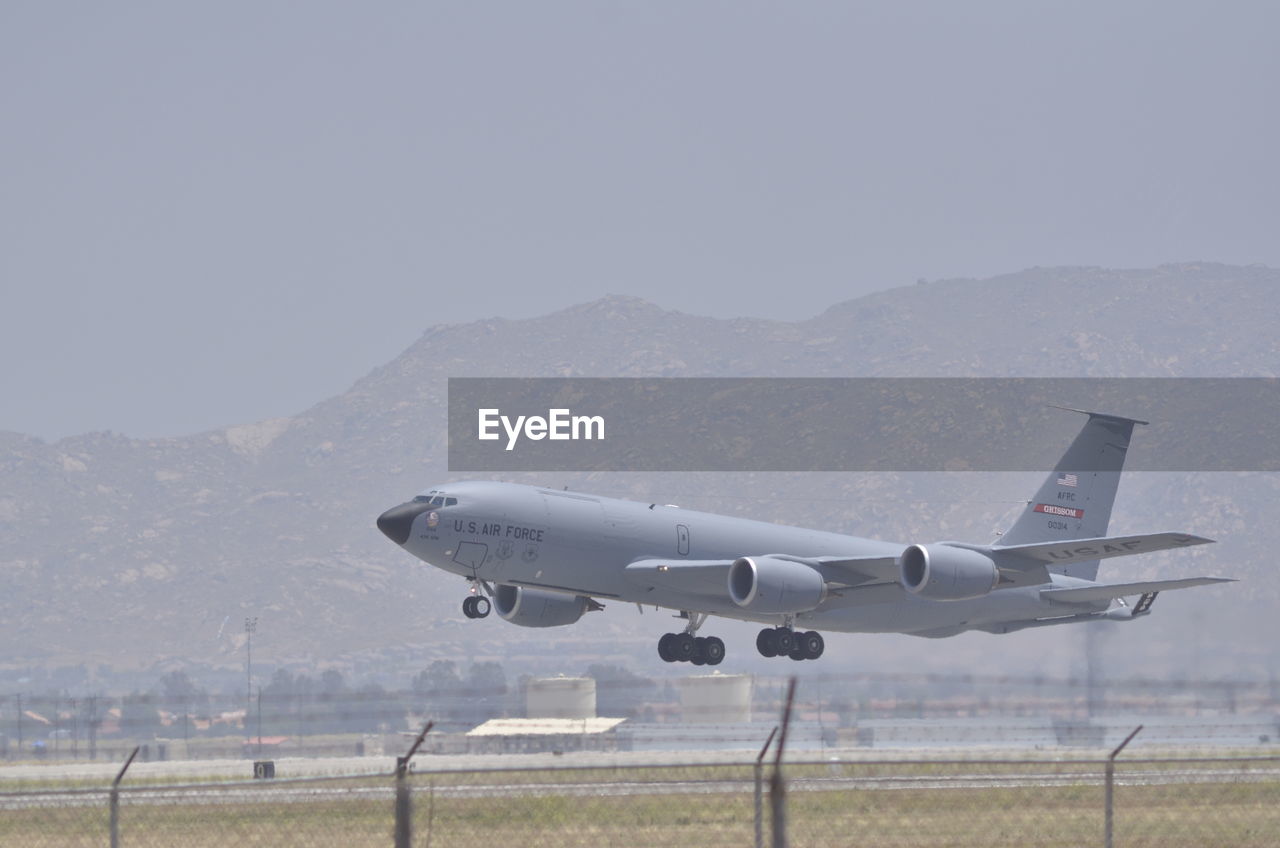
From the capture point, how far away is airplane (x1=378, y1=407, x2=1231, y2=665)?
164 ft

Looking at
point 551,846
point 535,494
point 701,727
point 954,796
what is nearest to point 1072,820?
point 954,796

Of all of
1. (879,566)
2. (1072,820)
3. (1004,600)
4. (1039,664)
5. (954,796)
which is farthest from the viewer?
(1039,664)

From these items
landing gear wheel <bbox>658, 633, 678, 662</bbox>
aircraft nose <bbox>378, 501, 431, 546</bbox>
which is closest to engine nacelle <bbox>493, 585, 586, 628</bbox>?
landing gear wheel <bbox>658, 633, 678, 662</bbox>

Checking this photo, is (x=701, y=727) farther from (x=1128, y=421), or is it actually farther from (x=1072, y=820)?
(x=1072, y=820)

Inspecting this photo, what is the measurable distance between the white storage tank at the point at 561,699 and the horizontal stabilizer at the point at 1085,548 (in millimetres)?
39249

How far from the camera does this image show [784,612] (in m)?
53.8

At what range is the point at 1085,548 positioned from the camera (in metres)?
53.6

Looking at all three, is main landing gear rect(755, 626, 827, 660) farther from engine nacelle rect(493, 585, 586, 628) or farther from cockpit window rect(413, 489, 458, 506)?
cockpit window rect(413, 489, 458, 506)

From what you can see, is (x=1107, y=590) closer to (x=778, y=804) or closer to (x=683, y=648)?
(x=683, y=648)

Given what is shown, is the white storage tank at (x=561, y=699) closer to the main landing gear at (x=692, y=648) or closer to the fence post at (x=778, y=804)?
the main landing gear at (x=692, y=648)

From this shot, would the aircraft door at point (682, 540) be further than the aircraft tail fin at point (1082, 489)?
No

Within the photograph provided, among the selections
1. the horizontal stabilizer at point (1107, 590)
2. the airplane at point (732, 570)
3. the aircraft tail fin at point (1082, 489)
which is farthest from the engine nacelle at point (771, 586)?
the aircraft tail fin at point (1082, 489)

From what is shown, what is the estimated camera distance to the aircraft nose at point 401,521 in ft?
162

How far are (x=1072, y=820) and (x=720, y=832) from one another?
20.4 ft
